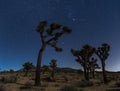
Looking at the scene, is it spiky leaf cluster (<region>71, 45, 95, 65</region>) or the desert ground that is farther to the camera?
spiky leaf cluster (<region>71, 45, 95, 65</region>)

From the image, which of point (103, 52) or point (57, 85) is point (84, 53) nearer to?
point (103, 52)

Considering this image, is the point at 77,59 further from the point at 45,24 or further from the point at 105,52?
the point at 45,24

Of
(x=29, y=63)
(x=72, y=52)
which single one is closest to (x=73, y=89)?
(x=72, y=52)

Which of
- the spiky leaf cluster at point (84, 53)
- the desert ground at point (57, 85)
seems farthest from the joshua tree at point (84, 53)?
the desert ground at point (57, 85)

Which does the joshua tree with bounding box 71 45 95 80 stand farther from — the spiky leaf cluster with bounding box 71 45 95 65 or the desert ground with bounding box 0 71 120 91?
the desert ground with bounding box 0 71 120 91

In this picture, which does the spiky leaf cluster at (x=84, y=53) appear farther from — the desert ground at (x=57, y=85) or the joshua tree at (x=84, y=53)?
the desert ground at (x=57, y=85)

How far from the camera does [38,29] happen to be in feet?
83.1

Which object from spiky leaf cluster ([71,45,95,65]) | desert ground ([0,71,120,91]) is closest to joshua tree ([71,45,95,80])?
spiky leaf cluster ([71,45,95,65])

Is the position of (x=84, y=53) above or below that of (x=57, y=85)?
above

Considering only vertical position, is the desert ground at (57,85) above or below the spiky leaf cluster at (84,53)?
below

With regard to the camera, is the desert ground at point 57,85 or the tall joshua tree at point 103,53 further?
the tall joshua tree at point 103,53

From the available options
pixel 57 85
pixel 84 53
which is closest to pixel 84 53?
pixel 84 53

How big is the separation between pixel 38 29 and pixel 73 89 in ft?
38.3

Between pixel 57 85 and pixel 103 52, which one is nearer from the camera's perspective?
pixel 57 85
